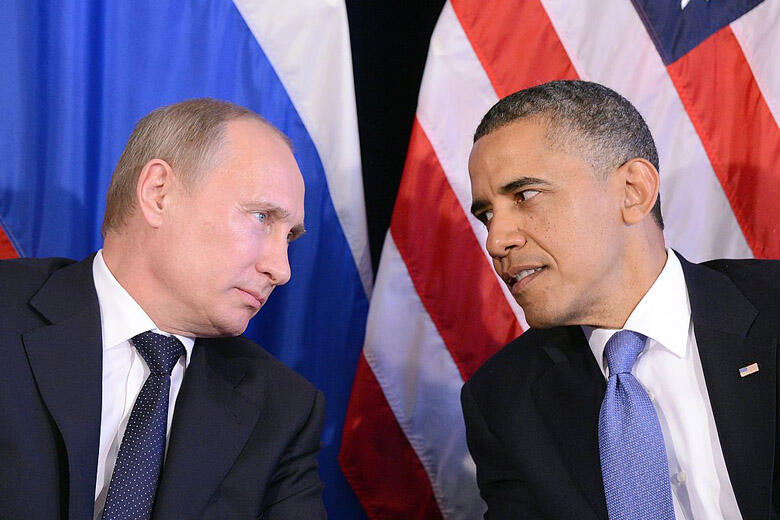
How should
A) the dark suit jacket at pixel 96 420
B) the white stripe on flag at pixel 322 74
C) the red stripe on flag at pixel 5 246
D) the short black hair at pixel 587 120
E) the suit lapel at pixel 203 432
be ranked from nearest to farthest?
the dark suit jacket at pixel 96 420, the suit lapel at pixel 203 432, the short black hair at pixel 587 120, the red stripe on flag at pixel 5 246, the white stripe on flag at pixel 322 74

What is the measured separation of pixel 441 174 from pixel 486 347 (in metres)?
0.51

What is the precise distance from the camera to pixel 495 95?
2391mm

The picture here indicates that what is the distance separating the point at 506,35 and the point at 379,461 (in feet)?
4.18

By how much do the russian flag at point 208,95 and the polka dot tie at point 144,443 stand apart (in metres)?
0.67

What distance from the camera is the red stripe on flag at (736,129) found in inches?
88.4

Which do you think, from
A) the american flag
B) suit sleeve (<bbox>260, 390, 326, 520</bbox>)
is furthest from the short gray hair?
the american flag

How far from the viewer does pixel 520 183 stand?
176 centimetres

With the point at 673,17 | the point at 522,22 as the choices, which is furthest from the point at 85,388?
the point at 673,17

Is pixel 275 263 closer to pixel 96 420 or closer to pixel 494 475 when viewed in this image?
pixel 96 420

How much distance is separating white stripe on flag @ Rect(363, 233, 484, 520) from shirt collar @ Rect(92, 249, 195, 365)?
825 mm

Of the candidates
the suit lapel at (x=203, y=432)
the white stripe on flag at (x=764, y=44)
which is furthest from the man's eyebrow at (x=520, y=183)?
the white stripe on flag at (x=764, y=44)

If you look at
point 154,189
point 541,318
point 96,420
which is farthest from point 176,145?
point 541,318

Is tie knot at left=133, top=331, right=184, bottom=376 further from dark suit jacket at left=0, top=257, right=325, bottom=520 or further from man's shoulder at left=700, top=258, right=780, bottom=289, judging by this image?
man's shoulder at left=700, top=258, right=780, bottom=289

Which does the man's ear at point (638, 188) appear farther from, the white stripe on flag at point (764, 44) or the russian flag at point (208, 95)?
the russian flag at point (208, 95)
